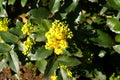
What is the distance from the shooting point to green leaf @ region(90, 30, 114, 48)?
2975mm

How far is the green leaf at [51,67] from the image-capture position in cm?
272

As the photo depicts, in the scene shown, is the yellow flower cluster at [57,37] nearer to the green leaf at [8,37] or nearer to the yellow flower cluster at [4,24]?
the green leaf at [8,37]

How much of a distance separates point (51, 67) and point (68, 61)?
0.51ft

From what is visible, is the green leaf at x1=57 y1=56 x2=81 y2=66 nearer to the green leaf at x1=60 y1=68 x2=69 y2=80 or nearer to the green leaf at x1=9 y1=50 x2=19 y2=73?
the green leaf at x1=60 y1=68 x2=69 y2=80

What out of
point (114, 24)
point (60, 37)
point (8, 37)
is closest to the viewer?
point (60, 37)

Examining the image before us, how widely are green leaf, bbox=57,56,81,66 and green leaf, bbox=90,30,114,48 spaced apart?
294 mm

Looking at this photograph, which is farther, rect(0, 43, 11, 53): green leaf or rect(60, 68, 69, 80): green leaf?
rect(0, 43, 11, 53): green leaf

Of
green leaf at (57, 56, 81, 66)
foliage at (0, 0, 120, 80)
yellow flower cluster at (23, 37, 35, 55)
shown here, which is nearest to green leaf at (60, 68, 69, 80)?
foliage at (0, 0, 120, 80)

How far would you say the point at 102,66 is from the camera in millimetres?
3482

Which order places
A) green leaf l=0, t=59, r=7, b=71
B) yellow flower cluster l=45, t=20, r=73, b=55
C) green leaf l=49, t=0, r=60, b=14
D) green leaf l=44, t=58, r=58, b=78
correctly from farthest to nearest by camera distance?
green leaf l=0, t=59, r=7, b=71, green leaf l=49, t=0, r=60, b=14, green leaf l=44, t=58, r=58, b=78, yellow flower cluster l=45, t=20, r=73, b=55

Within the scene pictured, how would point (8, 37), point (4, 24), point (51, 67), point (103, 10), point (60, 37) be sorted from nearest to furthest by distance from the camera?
point (60, 37) < point (51, 67) < point (8, 37) < point (4, 24) < point (103, 10)

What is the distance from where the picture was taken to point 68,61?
2.79 meters

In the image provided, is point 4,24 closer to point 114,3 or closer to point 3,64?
point 3,64

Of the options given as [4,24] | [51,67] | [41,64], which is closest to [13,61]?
[41,64]
